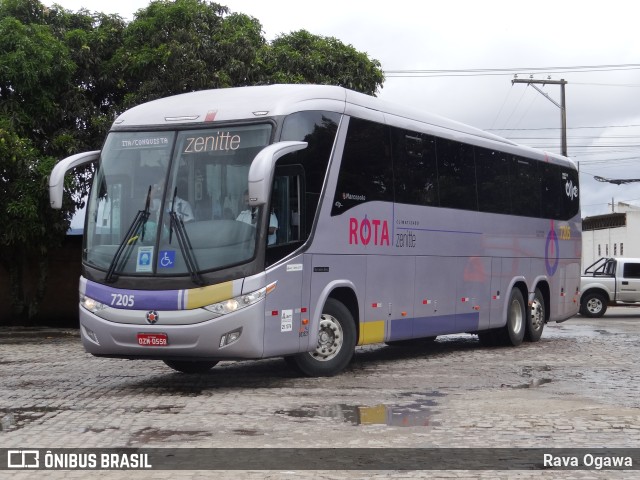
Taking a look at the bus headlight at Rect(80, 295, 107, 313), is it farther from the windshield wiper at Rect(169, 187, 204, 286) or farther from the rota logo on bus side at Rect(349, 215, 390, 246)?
the rota logo on bus side at Rect(349, 215, 390, 246)

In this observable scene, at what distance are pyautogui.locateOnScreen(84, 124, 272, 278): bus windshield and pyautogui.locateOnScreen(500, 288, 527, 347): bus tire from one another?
852 cm

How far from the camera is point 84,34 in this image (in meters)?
26.0

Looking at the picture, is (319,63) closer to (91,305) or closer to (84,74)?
(84,74)

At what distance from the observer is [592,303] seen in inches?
1341

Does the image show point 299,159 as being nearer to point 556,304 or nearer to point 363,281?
point 363,281

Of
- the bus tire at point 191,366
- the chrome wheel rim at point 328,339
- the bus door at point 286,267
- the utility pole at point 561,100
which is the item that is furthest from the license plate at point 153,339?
the utility pole at point 561,100

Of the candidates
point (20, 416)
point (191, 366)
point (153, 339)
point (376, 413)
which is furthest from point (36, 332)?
point (376, 413)

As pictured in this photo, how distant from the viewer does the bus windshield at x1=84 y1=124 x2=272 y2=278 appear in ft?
40.0

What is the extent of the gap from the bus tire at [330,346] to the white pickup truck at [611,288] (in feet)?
70.4

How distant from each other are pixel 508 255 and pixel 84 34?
12.5m

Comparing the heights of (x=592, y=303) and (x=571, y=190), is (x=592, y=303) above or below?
below

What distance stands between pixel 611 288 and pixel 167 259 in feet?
80.1

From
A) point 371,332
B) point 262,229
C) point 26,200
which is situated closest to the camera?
point 262,229

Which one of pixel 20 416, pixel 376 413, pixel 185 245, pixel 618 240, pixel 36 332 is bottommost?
pixel 36 332
